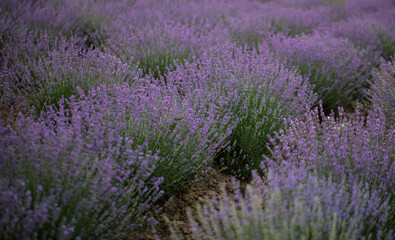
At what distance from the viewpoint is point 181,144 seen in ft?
6.98

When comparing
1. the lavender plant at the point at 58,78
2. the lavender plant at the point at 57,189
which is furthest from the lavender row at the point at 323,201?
the lavender plant at the point at 58,78

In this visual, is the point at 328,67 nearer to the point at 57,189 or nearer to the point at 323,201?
the point at 323,201

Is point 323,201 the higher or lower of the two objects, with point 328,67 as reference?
lower

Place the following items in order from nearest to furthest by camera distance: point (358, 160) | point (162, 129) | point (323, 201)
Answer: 1. point (323, 201)
2. point (358, 160)
3. point (162, 129)

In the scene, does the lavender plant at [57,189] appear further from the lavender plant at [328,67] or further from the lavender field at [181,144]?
the lavender plant at [328,67]

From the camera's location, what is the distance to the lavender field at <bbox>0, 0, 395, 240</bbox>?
1523 mm

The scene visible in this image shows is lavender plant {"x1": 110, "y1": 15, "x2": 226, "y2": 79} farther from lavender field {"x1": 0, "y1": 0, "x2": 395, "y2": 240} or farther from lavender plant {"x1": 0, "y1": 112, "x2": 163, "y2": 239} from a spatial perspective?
lavender plant {"x1": 0, "y1": 112, "x2": 163, "y2": 239}

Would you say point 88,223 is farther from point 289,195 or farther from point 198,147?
point 289,195

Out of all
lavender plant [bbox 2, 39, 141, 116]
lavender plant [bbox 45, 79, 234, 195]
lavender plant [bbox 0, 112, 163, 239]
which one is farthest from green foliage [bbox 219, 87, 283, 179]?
lavender plant [bbox 0, 112, 163, 239]

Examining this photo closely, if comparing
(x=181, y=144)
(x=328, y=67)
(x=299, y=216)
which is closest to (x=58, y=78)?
(x=181, y=144)

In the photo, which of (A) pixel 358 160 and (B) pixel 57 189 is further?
(A) pixel 358 160

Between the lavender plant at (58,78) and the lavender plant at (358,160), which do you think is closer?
the lavender plant at (358,160)

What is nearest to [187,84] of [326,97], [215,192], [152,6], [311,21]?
[215,192]

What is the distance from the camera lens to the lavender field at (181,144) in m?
1.52
